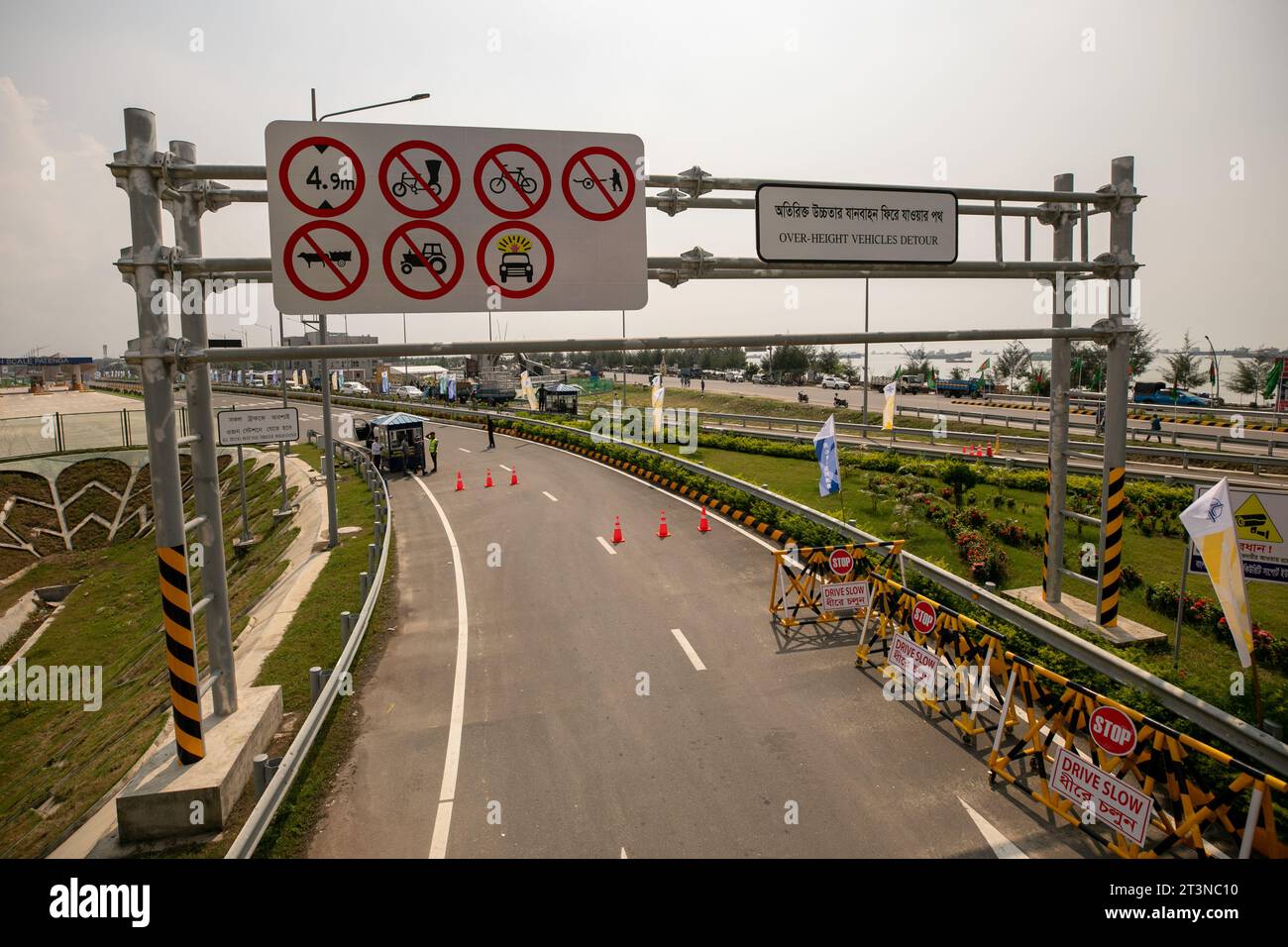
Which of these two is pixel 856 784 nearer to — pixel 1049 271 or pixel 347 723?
pixel 347 723

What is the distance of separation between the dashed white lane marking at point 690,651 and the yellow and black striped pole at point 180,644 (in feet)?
20.4

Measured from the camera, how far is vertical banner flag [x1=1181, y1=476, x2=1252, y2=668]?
295 inches

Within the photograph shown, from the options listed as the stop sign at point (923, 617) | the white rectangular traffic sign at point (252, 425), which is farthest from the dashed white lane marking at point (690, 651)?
the white rectangular traffic sign at point (252, 425)

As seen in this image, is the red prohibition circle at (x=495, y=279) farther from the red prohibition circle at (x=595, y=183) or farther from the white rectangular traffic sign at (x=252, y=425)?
the white rectangular traffic sign at (x=252, y=425)

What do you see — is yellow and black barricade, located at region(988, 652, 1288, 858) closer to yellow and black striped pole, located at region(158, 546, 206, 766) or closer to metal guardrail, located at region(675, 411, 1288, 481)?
yellow and black striped pole, located at region(158, 546, 206, 766)

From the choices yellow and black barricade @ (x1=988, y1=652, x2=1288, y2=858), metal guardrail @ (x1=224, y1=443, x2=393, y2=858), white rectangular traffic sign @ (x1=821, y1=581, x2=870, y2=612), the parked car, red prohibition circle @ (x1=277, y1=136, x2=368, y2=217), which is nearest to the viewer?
yellow and black barricade @ (x1=988, y1=652, x2=1288, y2=858)

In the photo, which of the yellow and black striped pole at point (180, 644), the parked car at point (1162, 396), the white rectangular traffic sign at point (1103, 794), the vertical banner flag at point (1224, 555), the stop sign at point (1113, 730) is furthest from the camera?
the parked car at point (1162, 396)

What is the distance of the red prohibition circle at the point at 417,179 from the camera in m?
6.52

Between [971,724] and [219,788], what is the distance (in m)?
7.84

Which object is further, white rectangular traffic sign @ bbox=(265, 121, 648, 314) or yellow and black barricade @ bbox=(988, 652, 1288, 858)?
white rectangular traffic sign @ bbox=(265, 121, 648, 314)

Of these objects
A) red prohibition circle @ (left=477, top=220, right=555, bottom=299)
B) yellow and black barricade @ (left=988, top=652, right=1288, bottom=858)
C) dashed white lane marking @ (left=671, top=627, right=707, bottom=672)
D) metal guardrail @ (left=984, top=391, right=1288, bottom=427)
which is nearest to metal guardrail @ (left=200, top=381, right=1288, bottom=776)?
yellow and black barricade @ (left=988, top=652, right=1288, bottom=858)

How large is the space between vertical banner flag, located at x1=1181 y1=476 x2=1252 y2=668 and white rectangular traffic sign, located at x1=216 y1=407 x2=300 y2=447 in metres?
15.4

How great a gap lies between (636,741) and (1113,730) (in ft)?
15.8

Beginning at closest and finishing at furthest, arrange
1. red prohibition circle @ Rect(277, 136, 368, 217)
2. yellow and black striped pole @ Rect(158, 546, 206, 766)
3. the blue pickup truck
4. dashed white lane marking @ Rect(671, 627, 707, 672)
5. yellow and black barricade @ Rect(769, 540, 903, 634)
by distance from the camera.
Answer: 1. red prohibition circle @ Rect(277, 136, 368, 217)
2. yellow and black striped pole @ Rect(158, 546, 206, 766)
3. dashed white lane marking @ Rect(671, 627, 707, 672)
4. yellow and black barricade @ Rect(769, 540, 903, 634)
5. the blue pickup truck
